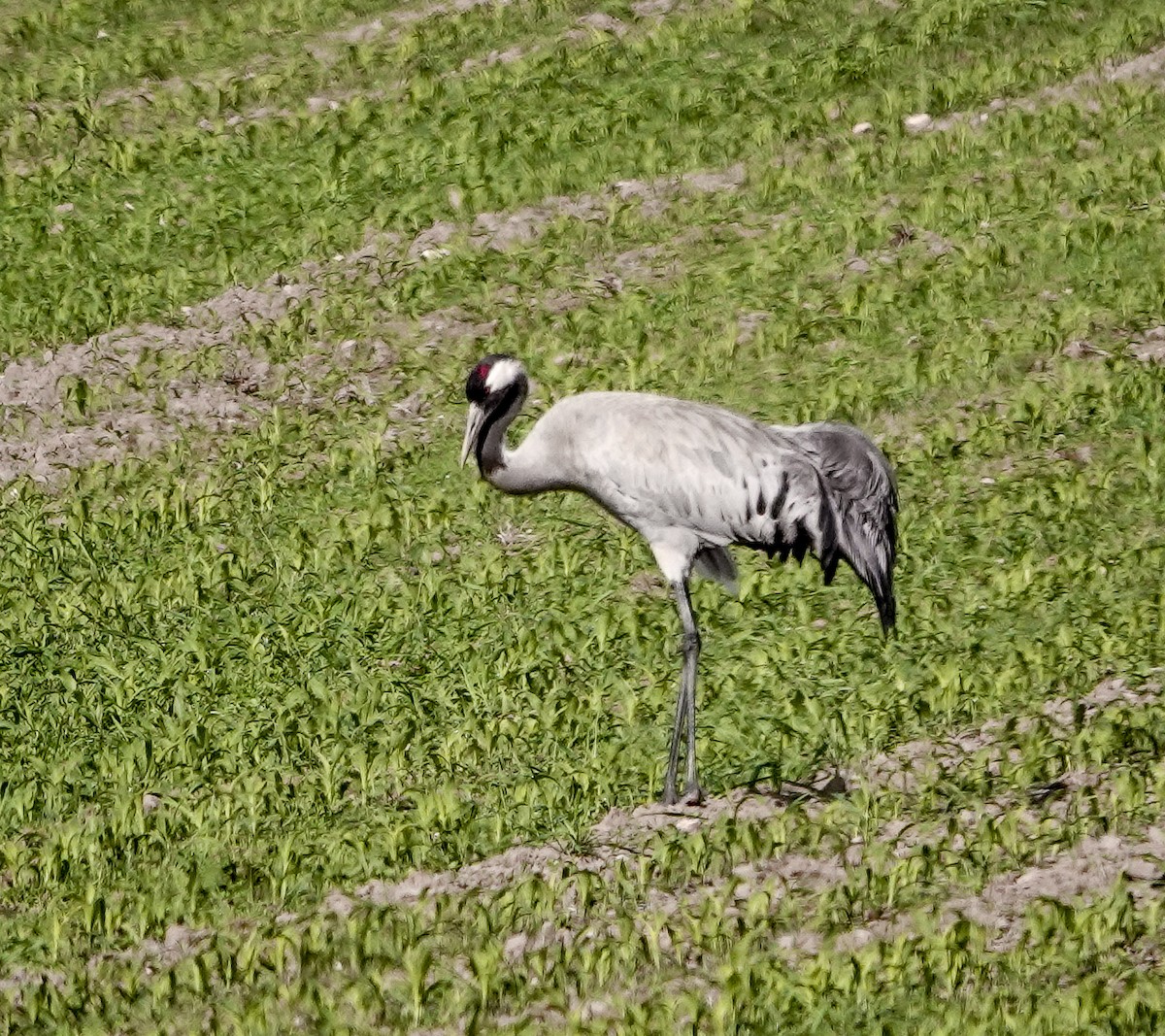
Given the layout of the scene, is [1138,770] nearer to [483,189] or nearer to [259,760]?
[259,760]

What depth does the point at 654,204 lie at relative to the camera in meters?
15.4

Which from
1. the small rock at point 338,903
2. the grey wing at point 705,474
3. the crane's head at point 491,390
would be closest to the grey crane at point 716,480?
the grey wing at point 705,474

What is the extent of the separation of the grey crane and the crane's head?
0.25 meters

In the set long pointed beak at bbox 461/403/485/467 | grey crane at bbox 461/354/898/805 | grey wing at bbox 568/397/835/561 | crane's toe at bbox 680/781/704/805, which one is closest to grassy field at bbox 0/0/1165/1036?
crane's toe at bbox 680/781/704/805

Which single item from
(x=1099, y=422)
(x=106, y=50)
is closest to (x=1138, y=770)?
(x=1099, y=422)

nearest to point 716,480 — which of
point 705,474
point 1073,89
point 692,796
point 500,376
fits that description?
point 705,474

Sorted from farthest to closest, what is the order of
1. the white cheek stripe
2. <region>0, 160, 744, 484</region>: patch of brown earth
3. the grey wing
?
1. <region>0, 160, 744, 484</region>: patch of brown earth
2. the white cheek stripe
3. the grey wing

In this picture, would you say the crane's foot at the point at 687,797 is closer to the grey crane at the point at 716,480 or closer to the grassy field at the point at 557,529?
the grassy field at the point at 557,529

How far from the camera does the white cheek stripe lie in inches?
380

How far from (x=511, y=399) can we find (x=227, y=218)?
6.46 m

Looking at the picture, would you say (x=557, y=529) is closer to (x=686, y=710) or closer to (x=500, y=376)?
(x=500, y=376)

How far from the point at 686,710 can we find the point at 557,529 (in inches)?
109

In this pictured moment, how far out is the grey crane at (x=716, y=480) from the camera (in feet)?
30.5

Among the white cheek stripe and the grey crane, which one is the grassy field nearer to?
the grey crane
